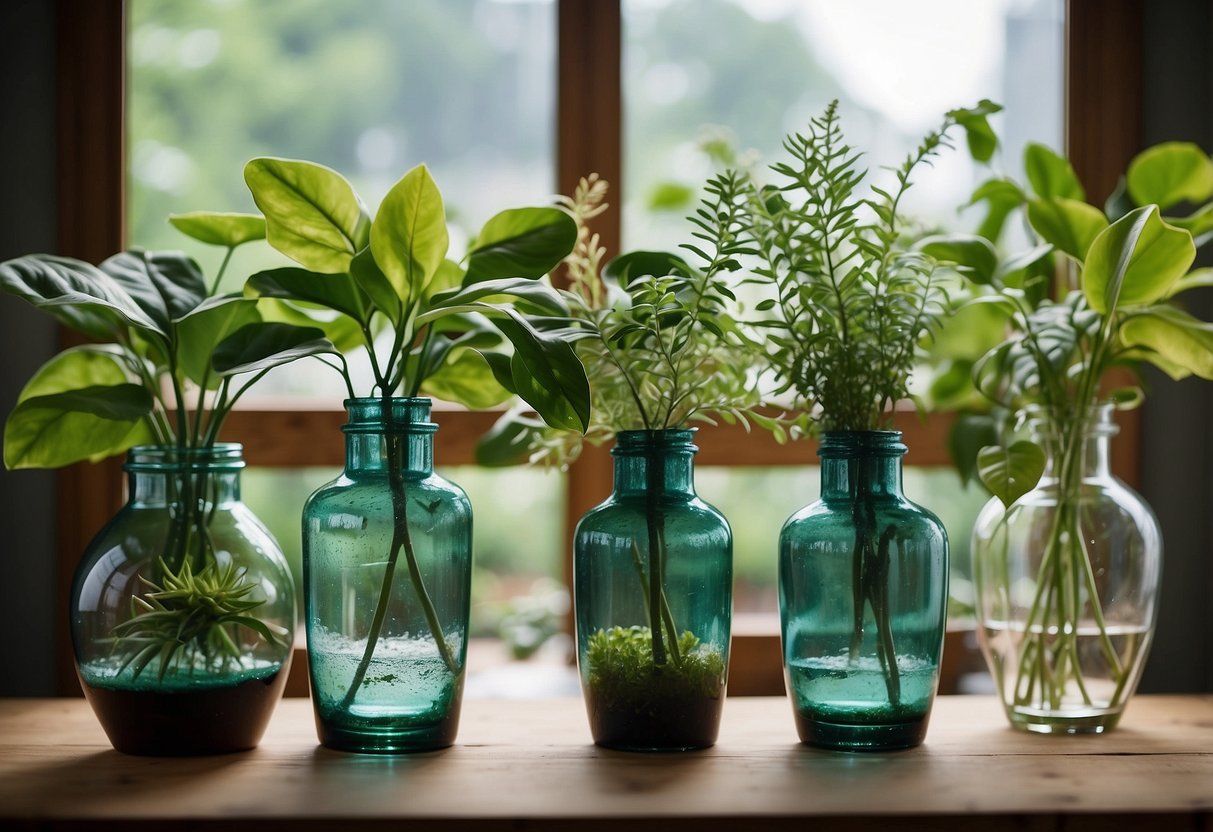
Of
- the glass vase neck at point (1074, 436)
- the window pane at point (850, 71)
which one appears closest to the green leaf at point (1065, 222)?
the glass vase neck at point (1074, 436)

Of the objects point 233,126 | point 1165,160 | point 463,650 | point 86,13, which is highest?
point 86,13

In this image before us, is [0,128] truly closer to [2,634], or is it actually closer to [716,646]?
[2,634]

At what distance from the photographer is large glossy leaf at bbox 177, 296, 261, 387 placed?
0.96m

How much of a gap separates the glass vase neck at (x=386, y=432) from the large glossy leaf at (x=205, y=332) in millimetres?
132

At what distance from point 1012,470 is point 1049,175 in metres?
0.38

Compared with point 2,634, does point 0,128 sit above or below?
above

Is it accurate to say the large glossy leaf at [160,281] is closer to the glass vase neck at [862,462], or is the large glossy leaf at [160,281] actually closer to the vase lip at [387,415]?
the vase lip at [387,415]

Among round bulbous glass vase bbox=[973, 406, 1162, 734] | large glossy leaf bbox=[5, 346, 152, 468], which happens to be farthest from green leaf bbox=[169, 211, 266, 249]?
round bulbous glass vase bbox=[973, 406, 1162, 734]

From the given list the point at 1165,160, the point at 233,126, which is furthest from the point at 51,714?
the point at 1165,160

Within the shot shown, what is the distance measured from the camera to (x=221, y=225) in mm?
1002

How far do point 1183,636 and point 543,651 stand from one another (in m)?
0.83

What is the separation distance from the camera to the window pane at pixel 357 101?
1411mm

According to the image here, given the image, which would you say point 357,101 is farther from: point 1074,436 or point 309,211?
point 1074,436

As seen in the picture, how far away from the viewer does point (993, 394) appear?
3.76 ft
